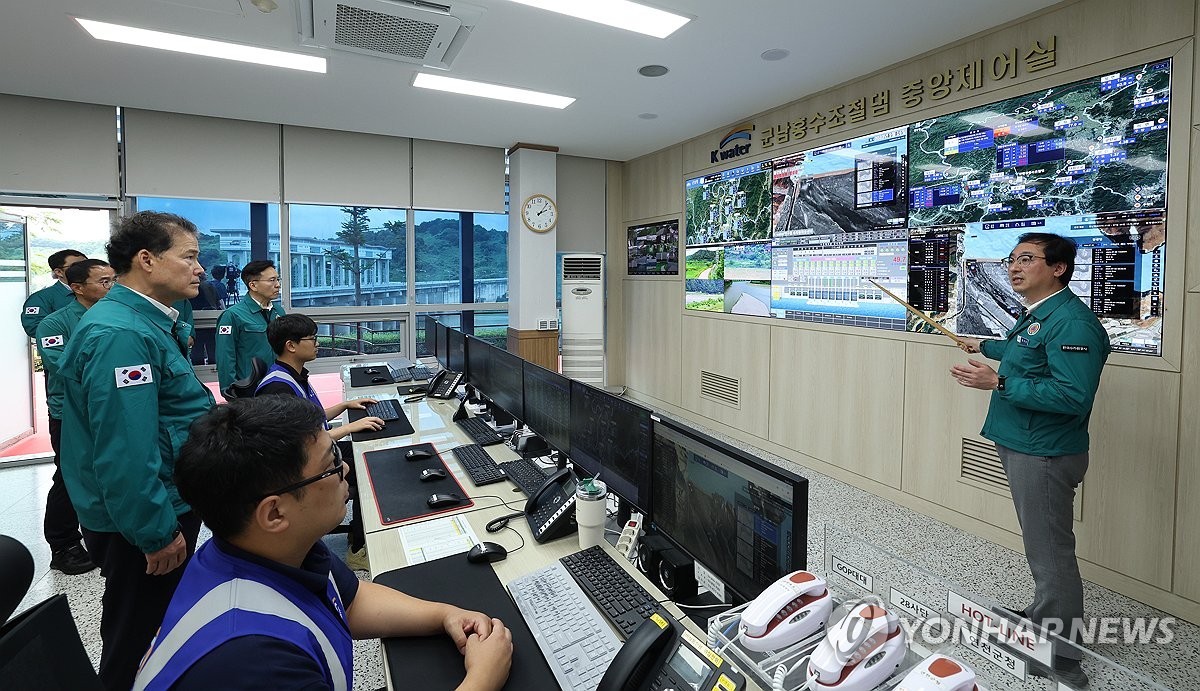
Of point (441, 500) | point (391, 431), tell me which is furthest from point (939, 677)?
point (391, 431)

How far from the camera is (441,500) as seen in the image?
2.06 m

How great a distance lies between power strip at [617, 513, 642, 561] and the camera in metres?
1.62

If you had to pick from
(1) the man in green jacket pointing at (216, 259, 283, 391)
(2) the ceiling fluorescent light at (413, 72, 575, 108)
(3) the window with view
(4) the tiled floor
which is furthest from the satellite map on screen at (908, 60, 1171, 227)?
(3) the window with view

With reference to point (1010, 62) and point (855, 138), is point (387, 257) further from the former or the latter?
point (1010, 62)

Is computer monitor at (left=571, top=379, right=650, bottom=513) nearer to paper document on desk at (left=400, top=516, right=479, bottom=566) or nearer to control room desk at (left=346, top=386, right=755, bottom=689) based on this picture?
control room desk at (left=346, top=386, right=755, bottom=689)

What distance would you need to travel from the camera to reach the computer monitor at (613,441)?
5.27 feet

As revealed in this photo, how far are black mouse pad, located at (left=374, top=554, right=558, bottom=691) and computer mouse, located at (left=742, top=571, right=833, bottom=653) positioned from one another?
0.46m

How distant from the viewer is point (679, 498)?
145 cm

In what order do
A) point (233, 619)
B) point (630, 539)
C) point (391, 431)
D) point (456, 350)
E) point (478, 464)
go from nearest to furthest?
point (233, 619), point (630, 539), point (478, 464), point (391, 431), point (456, 350)

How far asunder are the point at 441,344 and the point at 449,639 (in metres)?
3.48

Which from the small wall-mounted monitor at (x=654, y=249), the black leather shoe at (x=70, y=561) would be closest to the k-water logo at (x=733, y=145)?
the small wall-mounted monitor at (x=654, y=249)

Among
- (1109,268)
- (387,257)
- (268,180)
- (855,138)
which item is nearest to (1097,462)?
(1109,268)

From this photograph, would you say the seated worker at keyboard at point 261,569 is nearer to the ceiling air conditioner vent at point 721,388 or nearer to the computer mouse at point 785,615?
the computer mouse at point 785,615

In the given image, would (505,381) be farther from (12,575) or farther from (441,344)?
(12,575)
